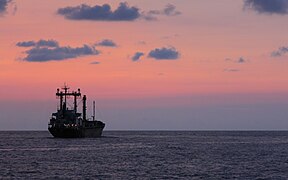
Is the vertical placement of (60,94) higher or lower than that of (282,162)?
higher

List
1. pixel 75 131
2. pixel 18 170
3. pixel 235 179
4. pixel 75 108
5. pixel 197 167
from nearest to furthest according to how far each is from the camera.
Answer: pixel 235 179 → pixel 18 170 → pixel 197 167 → pixel 75 131 → pixel 75 108

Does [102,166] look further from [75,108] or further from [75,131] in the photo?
[75,108]

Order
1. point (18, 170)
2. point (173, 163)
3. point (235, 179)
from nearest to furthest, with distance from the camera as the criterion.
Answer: point (235, 179) < point (18, 170) < point (173, 163)

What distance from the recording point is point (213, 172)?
72438 millimetres

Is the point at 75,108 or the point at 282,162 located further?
the point at 75,108

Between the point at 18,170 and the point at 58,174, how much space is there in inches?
282

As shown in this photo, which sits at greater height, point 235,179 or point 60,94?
point 60,94

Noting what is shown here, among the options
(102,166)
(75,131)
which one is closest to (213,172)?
(102,166)

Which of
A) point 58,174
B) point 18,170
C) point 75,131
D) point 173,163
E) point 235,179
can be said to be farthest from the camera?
point 75,131

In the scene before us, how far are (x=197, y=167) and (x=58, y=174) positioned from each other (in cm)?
1925

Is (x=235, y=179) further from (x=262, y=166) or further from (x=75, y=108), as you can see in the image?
(x=75, y=108)

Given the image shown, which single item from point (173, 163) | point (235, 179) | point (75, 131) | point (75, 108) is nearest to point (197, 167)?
point (173, 163)

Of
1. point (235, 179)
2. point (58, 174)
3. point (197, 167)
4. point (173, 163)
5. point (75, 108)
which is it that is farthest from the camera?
point (75, 108)

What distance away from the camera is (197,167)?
7969 centimetres
